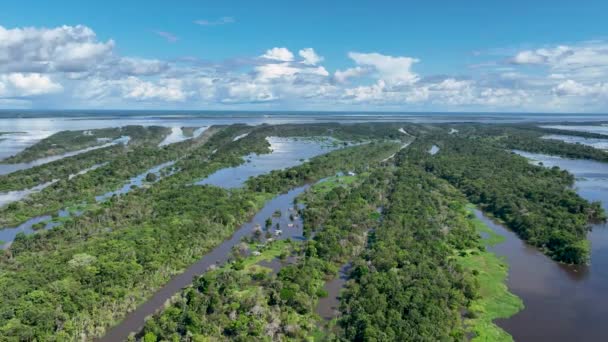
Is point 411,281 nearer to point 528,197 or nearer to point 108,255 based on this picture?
point 108,255

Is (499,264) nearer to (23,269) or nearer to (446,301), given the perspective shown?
(446,301)

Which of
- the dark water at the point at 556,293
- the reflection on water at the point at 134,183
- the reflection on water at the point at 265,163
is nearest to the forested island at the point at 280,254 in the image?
the reflection on water at the point at 134,183

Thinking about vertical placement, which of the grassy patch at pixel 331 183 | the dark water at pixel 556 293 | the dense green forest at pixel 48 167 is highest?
the dense green forest at pixel 48 167

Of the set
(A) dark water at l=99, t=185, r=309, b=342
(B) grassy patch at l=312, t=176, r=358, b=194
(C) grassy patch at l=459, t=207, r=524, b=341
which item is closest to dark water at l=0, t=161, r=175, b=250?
(A) dark water at l=99, t=185, r=309, b=342

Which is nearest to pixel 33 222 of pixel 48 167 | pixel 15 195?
pixel 15 195

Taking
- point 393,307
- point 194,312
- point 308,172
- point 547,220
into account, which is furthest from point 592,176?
point 194,312

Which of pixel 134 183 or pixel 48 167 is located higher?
pixel 48 167

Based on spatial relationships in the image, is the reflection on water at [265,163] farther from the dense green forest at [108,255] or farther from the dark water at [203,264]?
the dark water at [203,264]
